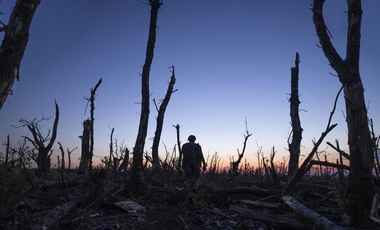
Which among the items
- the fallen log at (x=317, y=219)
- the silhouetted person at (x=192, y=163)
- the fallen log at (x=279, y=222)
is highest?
the silhouetted person at (x=192, y=163)

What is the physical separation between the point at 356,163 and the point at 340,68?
6.83ft

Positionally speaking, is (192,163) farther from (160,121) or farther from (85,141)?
(85,141)

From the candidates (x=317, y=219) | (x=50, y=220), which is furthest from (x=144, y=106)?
(x=317, y=219)

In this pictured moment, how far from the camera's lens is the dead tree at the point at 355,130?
3.97 metres

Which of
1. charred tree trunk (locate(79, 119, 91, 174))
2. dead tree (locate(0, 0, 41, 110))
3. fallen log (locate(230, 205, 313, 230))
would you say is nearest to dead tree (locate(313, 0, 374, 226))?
fallen log (locate(230, 205, 313, 230))

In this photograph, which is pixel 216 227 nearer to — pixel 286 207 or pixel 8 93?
pixel 286 207

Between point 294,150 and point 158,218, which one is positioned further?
point 294,150

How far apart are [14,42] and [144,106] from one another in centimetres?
576

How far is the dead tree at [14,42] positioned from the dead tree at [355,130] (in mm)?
6807

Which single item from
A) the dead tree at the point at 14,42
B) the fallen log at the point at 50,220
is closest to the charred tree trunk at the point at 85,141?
the fallen log at the point at 50,220

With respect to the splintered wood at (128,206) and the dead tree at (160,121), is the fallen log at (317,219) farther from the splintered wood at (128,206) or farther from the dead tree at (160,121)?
the dead tree at (160,121)

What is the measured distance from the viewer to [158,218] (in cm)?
592

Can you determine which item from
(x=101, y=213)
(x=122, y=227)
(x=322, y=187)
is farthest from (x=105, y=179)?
(x=322, y=187)

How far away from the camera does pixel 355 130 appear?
424 cm
